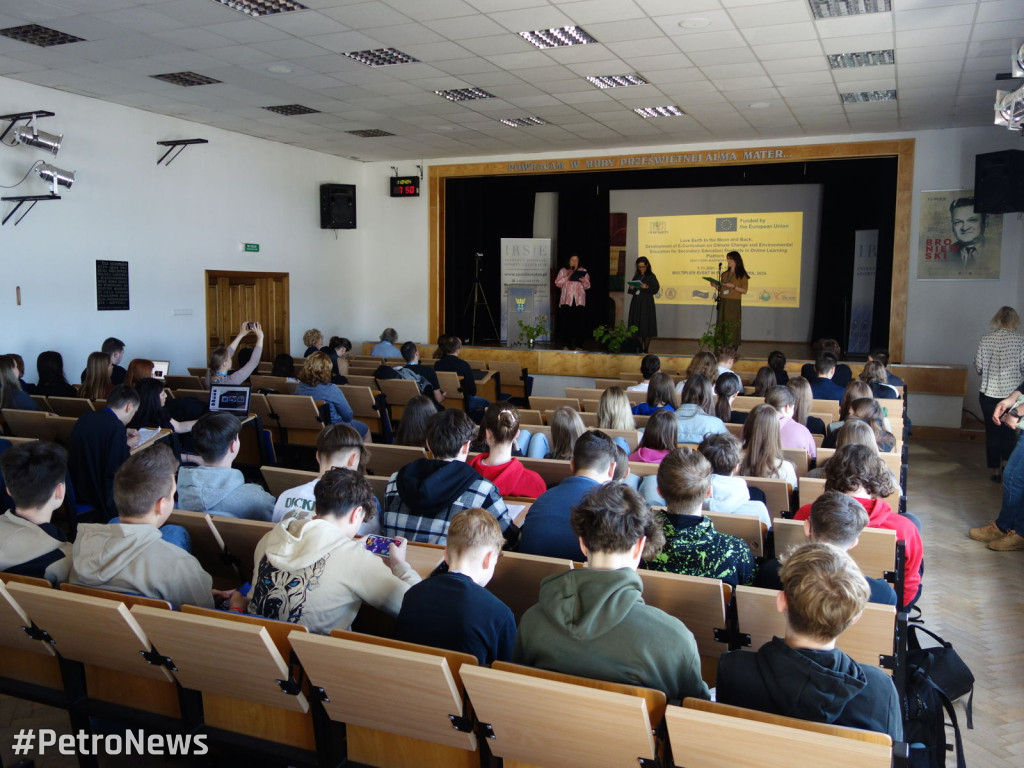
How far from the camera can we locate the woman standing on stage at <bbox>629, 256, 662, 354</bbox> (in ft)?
40.6

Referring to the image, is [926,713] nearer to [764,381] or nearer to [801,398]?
[801,398]

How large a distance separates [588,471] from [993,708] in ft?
6.41

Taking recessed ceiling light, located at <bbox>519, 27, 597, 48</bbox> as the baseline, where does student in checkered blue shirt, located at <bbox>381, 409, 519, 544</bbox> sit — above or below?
below

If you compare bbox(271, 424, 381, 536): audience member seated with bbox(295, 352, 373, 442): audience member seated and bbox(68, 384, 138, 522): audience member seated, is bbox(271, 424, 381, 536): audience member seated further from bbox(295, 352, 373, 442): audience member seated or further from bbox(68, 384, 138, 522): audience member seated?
bbox(295, 352, 373, 442): audience member seated

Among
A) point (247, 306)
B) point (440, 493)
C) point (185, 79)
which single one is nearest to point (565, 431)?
point (440, 493)

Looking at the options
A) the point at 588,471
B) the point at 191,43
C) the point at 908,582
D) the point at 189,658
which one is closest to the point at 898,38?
the point at 908,582

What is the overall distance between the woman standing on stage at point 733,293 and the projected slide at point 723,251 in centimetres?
97

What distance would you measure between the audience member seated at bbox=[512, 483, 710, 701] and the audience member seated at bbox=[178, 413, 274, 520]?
70.2 inches

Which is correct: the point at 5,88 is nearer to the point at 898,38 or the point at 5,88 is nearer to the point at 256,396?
the point at 256,396

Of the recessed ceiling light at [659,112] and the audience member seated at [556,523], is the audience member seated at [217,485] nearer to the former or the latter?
the audience member seated at [556,523]

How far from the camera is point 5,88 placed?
7531 mm

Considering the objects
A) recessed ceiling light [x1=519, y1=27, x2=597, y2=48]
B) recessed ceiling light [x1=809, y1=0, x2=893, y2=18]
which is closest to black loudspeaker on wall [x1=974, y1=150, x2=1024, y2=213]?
recessed ceiling light [x1=809, y1=0, x2=893, y2=18]

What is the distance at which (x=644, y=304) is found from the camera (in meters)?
12.5

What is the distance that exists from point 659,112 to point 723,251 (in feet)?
13.9
